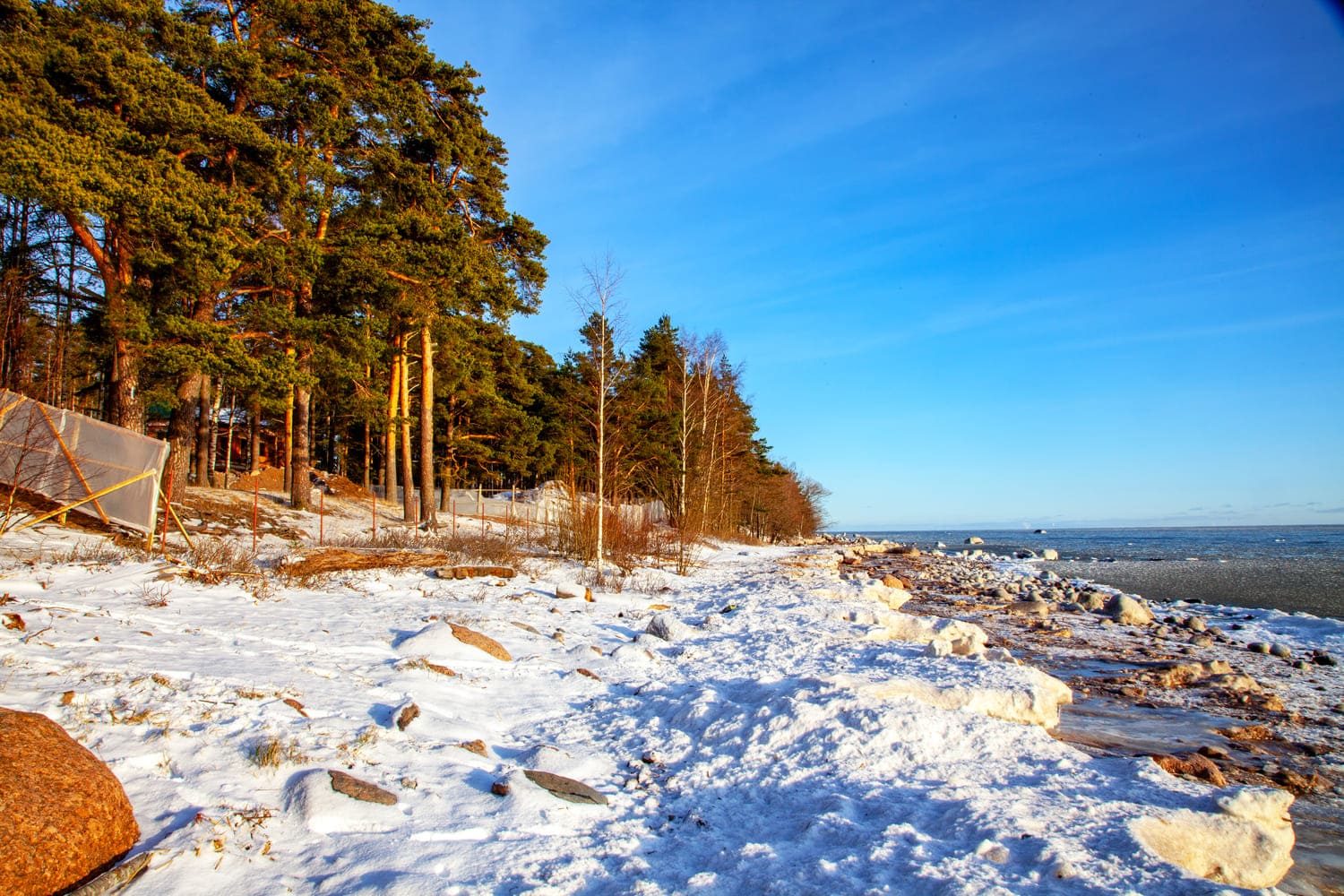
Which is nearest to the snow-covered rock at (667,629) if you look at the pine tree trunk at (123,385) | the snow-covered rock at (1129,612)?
the snow-covered rock at (1129,612)

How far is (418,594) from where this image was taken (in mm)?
9766

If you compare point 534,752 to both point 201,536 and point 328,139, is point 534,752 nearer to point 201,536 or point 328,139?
point 201,536

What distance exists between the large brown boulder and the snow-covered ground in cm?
19

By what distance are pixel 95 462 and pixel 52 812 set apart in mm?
11033

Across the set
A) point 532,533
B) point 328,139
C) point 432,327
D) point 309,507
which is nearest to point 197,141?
point 328,139

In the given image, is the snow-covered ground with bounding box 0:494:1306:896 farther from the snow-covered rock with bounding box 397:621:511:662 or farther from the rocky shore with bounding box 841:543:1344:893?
the rocky shore with bounding box 841:543:1344:893

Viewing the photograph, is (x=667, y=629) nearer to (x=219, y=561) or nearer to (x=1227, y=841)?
(x=1227, y=841)

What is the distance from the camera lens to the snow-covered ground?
324cm

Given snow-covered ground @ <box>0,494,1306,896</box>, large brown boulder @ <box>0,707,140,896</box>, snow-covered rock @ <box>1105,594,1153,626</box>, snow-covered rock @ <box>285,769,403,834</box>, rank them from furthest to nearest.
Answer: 1. snow-covered rock @ <box>1105,594,1153,626</box>
2. snow-covered rock @ <box>285,769,403,834</box>
3. snow-covered ground @ <box>0,494,1306,896</box>
4. large brown boulder @ <box>0,707,140,896</box>

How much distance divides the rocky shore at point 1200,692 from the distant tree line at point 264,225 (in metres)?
8.28

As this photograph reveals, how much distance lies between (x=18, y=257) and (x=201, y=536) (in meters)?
16.0

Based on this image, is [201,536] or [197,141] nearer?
[201,536]

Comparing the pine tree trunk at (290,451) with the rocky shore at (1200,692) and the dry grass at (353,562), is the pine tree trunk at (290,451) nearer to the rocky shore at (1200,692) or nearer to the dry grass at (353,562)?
the dry grass at (353,562)

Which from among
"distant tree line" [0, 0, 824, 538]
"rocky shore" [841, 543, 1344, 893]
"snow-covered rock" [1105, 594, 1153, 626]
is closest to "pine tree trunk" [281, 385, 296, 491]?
"distant tree line" [0, 0, 824, 538]
